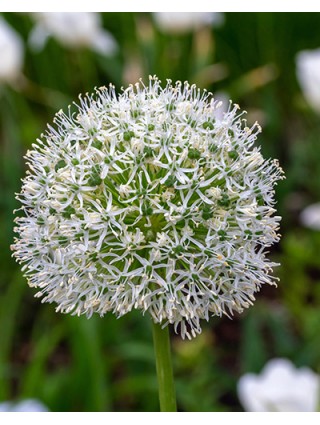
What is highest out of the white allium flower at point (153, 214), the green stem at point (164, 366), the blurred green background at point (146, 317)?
the blurred green background at point (146, 317)

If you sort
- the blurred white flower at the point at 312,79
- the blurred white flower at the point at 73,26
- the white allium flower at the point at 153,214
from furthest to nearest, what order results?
the blurred white flower at the point at 73,26 → the blurred white flower at the point at 312,79 → the white allium flower at the point at 153,214

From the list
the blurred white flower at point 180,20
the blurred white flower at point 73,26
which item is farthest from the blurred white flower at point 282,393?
the blurred white flower at point 180,20

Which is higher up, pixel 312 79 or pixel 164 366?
pixel 312 79

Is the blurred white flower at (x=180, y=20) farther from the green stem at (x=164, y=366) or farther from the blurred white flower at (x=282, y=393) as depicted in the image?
the green stem at (x=164, y=366)

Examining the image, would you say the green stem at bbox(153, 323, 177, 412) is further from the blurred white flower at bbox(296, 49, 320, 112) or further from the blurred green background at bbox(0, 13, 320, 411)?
the blurred white flower at bbox(296, 49, 320, 112)

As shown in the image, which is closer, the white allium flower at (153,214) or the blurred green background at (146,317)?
the white allium flower at (153,214)

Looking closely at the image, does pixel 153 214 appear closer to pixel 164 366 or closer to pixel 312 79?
pixel 164 366

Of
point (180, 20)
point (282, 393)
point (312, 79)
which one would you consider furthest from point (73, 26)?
point (282, 393)
